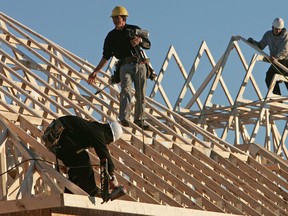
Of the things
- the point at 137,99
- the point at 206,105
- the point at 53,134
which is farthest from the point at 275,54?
the point at 53,134

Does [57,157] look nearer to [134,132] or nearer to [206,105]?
[134,132]

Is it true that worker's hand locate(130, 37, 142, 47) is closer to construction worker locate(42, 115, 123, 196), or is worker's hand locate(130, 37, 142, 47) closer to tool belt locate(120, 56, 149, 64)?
tool belt locate(120, 56, 149, 64)

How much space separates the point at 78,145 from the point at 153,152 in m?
3.52

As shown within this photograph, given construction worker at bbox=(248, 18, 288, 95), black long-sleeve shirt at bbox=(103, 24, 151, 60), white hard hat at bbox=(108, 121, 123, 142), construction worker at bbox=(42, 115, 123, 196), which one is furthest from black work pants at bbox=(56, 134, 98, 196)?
construction worker at bbox=(248, 18, 288, 95)

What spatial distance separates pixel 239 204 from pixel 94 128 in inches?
166

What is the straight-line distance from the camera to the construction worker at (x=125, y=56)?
18250 mm

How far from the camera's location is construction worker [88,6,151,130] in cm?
1825

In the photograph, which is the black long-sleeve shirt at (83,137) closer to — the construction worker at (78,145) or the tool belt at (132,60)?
the construction worker at (78,145)

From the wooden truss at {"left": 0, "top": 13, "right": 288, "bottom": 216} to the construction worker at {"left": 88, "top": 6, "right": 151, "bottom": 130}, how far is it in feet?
1.69

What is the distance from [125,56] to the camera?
1848cm

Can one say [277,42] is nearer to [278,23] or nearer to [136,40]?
[278,23]

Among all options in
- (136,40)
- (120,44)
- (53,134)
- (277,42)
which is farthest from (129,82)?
(277,42)

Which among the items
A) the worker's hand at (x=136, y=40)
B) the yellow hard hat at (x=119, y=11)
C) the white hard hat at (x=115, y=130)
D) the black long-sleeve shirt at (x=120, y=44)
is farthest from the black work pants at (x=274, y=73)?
the white hard hat at (x=115, y=130)

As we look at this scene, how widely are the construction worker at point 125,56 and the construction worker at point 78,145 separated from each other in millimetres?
3566
